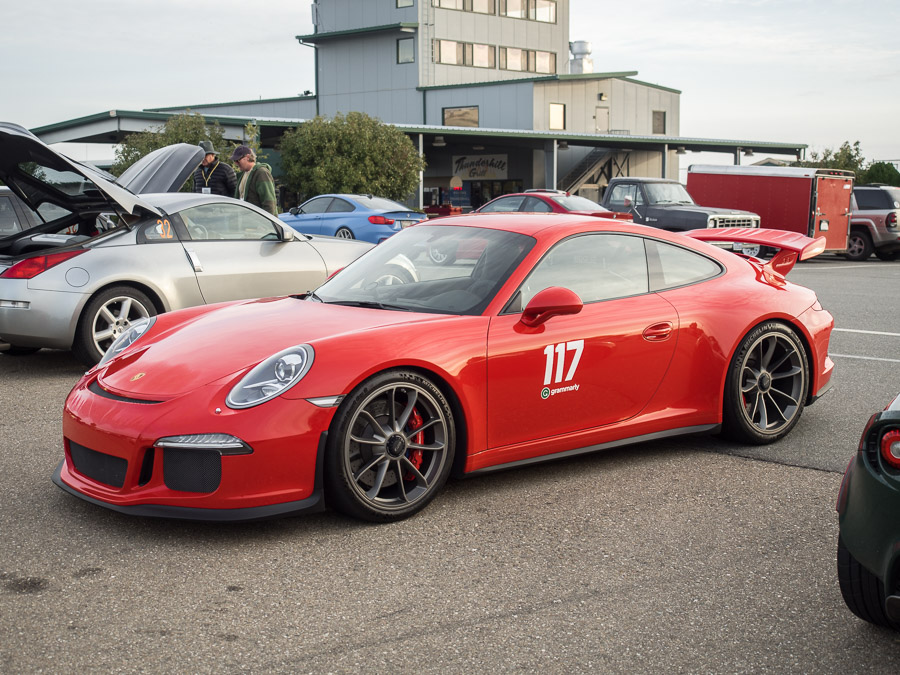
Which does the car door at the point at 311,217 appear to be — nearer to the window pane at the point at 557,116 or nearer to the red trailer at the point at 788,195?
the red trailer at the point at 788,195

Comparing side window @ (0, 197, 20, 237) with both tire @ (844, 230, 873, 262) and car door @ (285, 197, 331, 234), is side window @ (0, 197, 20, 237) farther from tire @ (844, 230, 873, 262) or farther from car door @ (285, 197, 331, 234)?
tire @ (844, 230, 873, 262)

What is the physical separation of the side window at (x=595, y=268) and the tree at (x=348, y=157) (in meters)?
30.2

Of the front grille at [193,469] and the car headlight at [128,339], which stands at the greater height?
the car headlight at [128,339]

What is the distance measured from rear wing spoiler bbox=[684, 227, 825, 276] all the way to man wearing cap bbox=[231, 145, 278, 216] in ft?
19.0

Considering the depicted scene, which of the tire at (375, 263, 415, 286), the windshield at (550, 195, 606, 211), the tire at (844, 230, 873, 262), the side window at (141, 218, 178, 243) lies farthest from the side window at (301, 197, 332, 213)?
the tire at (375, 263, 415, 286)

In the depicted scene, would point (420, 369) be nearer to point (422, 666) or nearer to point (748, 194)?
point (422, 666)

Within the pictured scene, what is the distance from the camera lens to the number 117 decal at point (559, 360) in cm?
450

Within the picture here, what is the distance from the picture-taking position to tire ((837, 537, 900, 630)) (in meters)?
2.95

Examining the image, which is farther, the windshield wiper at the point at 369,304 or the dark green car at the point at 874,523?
the windshield wiper at the point at 369,304

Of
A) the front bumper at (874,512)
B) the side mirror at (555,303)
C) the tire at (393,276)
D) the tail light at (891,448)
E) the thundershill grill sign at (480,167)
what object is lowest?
the front bumper at (874,512)

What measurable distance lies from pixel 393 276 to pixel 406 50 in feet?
162

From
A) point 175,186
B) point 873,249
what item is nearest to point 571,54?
point 873,249

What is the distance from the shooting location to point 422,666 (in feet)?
9.42

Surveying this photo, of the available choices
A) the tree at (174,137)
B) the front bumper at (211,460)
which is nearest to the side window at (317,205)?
the tree at (174,137)
